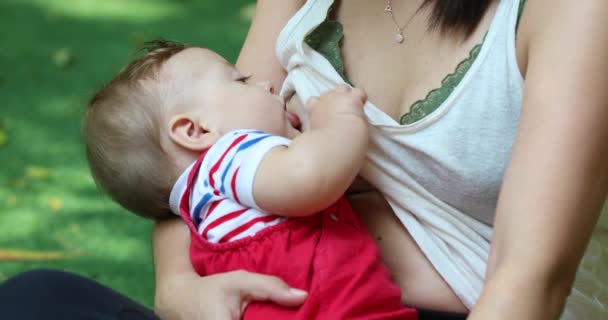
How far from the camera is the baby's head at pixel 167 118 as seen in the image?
121 cm

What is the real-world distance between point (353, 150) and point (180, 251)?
344 millimetres

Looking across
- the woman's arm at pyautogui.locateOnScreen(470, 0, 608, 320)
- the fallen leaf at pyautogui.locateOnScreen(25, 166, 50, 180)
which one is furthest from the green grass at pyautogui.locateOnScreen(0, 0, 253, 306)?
the woman's arm at pyautogui.locateOnScreen(470, 0, 608, 320)

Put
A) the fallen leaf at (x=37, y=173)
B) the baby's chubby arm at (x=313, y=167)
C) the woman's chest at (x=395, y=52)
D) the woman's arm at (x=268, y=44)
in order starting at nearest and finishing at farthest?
the baby's chubby arm at (x=313, y=167)
the woman's chest at (x=395, y=52)
the woman's arm at (x=268, y=44)
the fallen leaf at (x=37, y=173)

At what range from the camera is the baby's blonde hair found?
122cm

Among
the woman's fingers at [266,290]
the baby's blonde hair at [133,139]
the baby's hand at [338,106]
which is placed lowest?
the woman's fingers at [266,290]

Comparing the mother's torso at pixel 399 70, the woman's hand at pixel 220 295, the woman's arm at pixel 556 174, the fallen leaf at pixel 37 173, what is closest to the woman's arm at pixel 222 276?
the woman's hand at pixel 220 295

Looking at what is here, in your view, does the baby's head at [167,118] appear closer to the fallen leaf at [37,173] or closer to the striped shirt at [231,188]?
the striped shirt at [231,188]

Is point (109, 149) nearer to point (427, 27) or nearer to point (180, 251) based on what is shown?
point (180, 251)

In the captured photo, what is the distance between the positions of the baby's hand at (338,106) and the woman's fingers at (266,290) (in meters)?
0.20

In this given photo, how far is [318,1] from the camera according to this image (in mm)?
1367

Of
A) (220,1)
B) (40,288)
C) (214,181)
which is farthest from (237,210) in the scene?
(220,1)

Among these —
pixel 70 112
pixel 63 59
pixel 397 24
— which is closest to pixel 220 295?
pixel 397 24

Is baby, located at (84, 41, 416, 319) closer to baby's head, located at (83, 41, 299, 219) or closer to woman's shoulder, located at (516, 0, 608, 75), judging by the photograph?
baby's head, located at (83, 41, 299, 219)

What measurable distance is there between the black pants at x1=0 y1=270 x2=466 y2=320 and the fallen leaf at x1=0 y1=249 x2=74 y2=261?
3.23 feet
